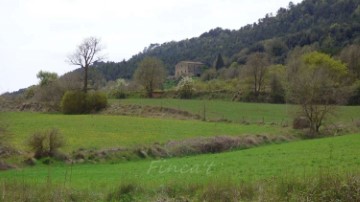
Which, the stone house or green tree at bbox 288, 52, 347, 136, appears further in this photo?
the stone house

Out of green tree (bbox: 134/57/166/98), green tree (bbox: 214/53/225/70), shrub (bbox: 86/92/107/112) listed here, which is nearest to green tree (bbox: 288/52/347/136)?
shrub (bbox: 86/92/107/112)

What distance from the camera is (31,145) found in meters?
28.5

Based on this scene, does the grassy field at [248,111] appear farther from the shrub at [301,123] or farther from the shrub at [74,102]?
the shrub at [74,102]

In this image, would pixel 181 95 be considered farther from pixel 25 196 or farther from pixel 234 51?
pixel 234 51

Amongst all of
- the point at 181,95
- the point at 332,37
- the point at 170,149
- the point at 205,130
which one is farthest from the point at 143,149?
the point at 332,37

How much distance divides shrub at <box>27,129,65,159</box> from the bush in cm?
4436

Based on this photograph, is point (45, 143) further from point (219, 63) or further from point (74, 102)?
point (219, 63)

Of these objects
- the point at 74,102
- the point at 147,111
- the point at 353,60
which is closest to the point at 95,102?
the point at 74,102

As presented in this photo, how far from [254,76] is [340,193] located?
8191cm

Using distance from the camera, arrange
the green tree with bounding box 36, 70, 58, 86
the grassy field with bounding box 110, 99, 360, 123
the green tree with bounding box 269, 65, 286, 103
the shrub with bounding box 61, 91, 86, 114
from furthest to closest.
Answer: the green tree with bounding box 36, 70, 58, 86 → the green tree with bounding box 269, 65, 286, 103 → the shrub with bounding box 61, 91, 86, 114 → the grassy field with bounding box 110, 99, 360, 123

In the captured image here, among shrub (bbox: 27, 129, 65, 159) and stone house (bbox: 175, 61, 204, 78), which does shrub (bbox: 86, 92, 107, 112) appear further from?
stone house (bbox: 175, 61, 204, 78)

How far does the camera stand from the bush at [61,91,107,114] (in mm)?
72250

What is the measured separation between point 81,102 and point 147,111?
40.2ft

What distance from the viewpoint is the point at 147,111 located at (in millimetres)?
69875
